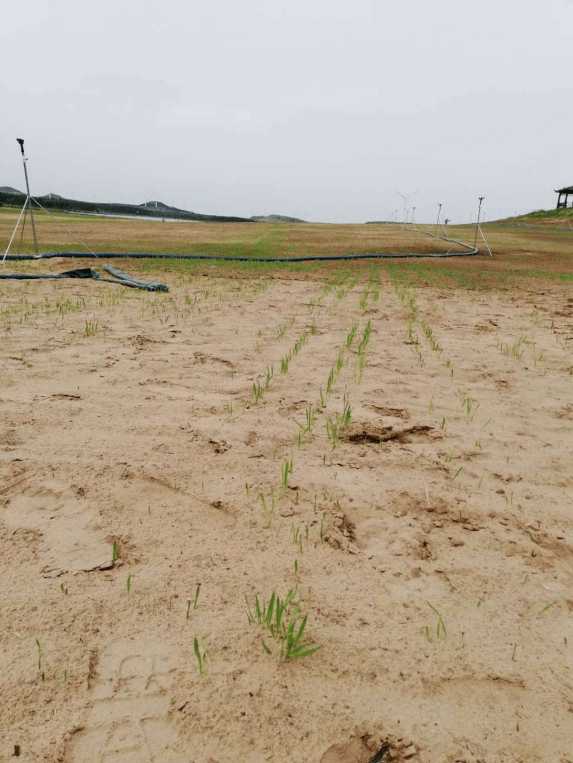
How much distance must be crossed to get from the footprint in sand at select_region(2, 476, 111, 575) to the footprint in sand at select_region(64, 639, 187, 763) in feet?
1.57

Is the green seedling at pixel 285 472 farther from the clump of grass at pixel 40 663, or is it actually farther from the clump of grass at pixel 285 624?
the clump of grass at pixel 40 663

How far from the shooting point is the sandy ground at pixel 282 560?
4.22ft

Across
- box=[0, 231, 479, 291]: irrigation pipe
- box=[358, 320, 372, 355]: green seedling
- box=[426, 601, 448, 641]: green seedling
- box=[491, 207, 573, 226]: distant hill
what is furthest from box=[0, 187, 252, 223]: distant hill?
box=[426, 601, 448, 641]: green seedling

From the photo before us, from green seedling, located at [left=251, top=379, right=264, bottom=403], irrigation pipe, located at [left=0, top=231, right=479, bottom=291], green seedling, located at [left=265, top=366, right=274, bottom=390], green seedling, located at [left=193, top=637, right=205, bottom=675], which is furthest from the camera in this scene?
irrigation pipe, located at [left=0, top=231, right=479, bottom=291]

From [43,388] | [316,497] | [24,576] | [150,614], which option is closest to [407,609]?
[316,497]

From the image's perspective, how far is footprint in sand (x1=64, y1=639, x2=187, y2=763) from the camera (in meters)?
1.21

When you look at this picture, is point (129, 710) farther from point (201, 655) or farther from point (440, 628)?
point (440, 628)

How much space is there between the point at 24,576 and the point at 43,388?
2004mm

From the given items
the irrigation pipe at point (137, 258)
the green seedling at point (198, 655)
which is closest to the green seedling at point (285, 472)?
the green seedling at point (198, 655)

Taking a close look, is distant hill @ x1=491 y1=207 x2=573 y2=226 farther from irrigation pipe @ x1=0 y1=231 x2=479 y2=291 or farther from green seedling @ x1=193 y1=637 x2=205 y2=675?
green seedling @ x1=193 y1=637 x2=205 y2=675

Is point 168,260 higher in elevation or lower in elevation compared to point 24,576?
higher

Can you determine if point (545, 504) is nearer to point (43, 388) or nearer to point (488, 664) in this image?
point (488, 664)

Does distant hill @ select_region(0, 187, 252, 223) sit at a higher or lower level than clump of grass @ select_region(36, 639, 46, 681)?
higher

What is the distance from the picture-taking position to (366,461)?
2688mm
